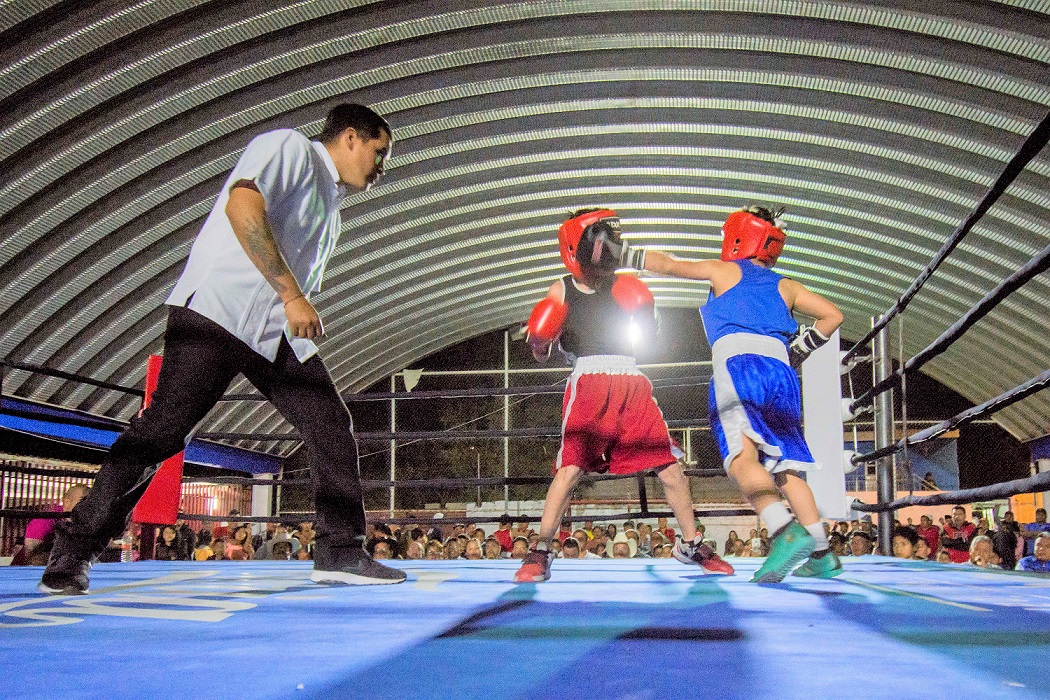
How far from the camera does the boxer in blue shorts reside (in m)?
2.48

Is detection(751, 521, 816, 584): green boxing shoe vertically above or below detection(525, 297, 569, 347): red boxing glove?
below

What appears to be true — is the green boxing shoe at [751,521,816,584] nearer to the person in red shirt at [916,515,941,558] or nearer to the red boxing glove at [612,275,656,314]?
the red boxing glove at [612,275,656,314]

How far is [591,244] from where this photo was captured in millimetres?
2771

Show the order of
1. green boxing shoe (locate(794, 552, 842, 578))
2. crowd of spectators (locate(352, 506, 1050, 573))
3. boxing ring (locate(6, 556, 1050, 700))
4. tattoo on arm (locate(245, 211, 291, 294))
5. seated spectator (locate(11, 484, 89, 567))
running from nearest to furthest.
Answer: boxing ring (locate(6, 556, 1050, 700))
tattoo on arm (locate(245, 211, 291, 294))
green boxing shoe (locate(794, 552, 842, 578))
seated spectator (locate(11, 484, 89, 567))
crowd of spectators (locate(352, 506, 1050, 573))

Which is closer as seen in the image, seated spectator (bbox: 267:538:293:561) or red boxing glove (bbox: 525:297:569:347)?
red boxing glove (bbox: 525:297:569:347)

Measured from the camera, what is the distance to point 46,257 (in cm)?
815

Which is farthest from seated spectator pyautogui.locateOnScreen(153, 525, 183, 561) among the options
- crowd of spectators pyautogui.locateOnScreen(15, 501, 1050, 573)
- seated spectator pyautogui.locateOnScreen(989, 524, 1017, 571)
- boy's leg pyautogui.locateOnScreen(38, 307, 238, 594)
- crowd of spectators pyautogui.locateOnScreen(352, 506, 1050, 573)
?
seated spectator pyautogui.locateOnScreen(989, 524, 1017, 571)

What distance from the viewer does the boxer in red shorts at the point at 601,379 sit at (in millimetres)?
2803

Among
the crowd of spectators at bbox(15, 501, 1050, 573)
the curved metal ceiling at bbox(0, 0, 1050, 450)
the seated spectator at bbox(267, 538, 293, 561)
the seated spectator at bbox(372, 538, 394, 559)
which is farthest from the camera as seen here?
the curved metal ceiling at bbox(0, 0, 1050, 450)

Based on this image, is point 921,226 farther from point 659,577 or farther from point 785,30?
point 659,577

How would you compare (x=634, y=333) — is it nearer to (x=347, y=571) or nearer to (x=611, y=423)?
(x=611, y=423)

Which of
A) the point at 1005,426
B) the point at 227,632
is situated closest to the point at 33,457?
the point at 227,632

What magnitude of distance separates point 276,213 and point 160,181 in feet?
22.7

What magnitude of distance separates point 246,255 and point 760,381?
1474mm
